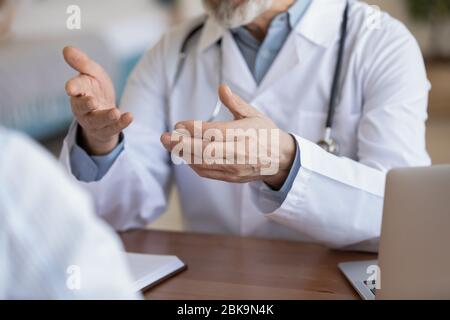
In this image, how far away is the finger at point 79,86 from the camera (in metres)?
1.01

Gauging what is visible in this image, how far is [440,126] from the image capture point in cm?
396

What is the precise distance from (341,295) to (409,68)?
483mm

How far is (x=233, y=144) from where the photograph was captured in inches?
36.3

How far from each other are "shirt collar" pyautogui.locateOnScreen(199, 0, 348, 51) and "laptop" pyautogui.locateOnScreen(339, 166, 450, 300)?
1.93 feet

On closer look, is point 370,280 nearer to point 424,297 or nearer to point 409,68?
point 424,297

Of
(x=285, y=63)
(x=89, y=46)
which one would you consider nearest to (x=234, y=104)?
(x=285, y=63)

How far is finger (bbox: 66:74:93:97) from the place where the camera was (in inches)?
39.9

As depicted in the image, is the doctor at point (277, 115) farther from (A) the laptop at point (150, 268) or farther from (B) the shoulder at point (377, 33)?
(A) the laptop at point (150, 268)

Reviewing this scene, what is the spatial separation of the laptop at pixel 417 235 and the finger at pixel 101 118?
0.45 meters

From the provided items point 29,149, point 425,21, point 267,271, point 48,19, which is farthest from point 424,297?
point 425,21

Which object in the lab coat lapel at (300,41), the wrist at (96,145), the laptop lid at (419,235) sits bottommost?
the laptop lid at (419,235)

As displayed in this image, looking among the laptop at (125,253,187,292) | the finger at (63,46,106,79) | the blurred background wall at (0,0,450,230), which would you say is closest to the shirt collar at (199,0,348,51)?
Answer: the finger at (63,46,106,79)

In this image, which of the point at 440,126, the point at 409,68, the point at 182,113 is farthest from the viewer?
the point at 440,126

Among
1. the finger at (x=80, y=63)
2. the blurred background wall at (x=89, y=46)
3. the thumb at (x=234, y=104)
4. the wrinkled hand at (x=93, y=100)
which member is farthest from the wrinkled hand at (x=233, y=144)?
the blurred background wall at (x=89, y=46)
